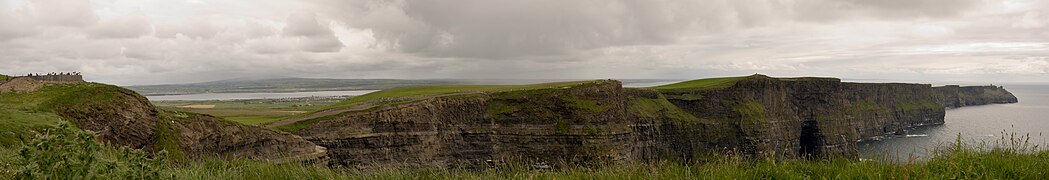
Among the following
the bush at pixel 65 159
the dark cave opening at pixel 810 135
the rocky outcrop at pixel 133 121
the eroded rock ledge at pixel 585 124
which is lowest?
the dark cave opening at pixel 810 135

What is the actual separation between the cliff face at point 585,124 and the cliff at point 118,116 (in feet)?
36.2

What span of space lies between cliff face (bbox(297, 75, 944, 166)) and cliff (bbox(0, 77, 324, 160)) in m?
11.0

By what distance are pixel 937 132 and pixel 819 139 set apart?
2249 inches

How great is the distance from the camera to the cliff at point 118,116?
73.6 ft

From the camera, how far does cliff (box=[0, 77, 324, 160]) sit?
73.6 ft

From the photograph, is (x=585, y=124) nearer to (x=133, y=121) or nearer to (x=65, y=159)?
(x=133, y=121)

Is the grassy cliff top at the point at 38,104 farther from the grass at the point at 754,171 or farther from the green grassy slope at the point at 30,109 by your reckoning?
the grass at the point at 754,171

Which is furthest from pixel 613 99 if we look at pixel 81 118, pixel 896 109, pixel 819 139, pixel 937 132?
pixel 896 109

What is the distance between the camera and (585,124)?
60469 mm

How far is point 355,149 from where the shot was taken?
168ft

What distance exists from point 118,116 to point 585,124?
142ft

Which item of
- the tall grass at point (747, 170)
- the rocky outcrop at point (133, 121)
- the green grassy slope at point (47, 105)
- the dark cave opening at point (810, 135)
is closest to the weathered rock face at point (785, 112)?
the dark cave opening at point (810, 135)

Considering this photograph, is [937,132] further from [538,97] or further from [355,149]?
[355,149]

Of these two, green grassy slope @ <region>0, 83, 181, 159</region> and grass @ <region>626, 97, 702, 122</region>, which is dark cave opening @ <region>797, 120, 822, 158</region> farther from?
green grassy slope @ <region>0, 83, 181, 159</region>
